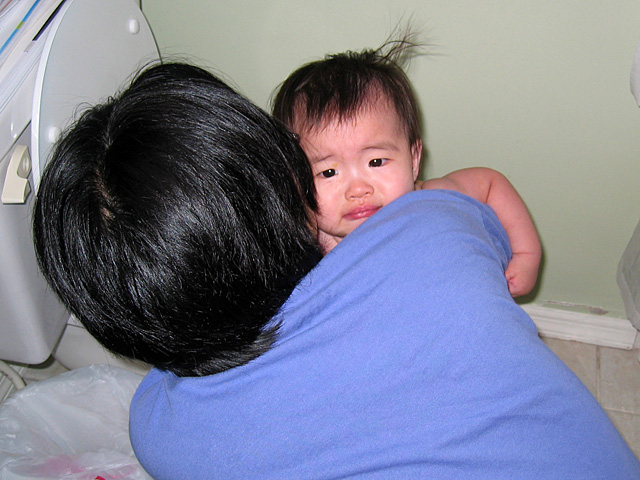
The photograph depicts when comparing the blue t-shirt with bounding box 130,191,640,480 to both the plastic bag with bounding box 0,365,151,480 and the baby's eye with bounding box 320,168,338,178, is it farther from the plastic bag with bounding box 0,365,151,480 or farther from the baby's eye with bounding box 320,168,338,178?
the plastic bag with bounding box 0,365,151,480

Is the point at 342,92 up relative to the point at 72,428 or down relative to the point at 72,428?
up

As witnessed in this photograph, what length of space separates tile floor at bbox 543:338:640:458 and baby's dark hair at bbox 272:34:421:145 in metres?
0.76

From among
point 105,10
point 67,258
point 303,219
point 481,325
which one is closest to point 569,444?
point 481,325

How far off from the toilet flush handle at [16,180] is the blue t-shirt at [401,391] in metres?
0.36

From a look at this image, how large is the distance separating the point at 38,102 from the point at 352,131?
1.33ft

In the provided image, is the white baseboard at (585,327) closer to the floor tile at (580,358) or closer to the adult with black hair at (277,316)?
the floor tile at (580,358)

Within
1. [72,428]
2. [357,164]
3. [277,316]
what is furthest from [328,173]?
[72,428]

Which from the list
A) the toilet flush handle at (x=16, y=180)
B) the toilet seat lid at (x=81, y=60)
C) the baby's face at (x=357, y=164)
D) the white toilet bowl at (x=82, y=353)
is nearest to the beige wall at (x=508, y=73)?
the toilet seat lid at (x=81, y=60)

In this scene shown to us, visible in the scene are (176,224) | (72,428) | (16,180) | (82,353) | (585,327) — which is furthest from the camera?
(585,327)

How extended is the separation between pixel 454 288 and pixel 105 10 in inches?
26.5

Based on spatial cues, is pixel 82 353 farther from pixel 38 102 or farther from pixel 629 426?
pixel 629 426

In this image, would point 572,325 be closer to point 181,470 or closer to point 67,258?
point 181,470

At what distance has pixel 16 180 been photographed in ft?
2.31

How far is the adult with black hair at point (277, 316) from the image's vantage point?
47cm
